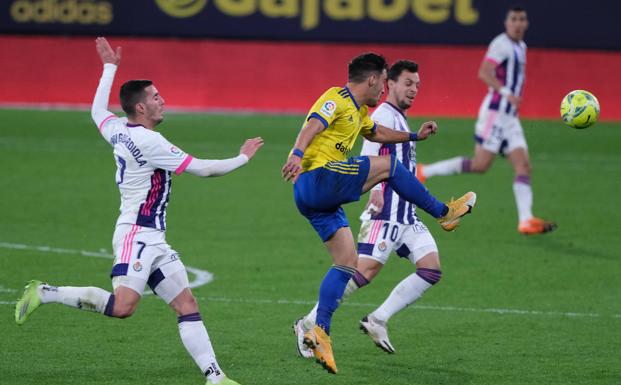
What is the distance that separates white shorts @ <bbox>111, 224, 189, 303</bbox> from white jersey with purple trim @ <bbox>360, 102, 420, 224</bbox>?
87.1 inches

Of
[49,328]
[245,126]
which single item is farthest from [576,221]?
[245,126]

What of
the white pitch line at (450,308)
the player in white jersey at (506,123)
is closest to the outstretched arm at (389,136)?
the white pitch line at (450,308)

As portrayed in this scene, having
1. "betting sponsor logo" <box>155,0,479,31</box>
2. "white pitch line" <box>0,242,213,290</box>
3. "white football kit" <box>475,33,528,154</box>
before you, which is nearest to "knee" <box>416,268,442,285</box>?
"white pitch line" <box>0,242,213,290</box>

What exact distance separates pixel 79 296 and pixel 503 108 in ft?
30.0

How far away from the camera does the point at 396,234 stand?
953 centimetres

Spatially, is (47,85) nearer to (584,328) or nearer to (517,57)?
(517,57)

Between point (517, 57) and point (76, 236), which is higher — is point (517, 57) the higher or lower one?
the higher one

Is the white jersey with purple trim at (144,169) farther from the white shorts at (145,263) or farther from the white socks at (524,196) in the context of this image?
the white socks at (524,196)

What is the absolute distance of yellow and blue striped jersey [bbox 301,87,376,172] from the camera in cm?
856

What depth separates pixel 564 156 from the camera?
23172 millimetres

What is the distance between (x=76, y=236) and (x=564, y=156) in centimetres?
1176

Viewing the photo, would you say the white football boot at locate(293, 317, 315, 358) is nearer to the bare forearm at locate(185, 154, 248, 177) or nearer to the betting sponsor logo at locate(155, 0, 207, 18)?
the bare forearm at locate(185, 154, 248, 177)

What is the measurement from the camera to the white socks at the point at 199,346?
7.78 m

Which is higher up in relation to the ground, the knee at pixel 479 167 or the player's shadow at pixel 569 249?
the knee at pixel 479 167
